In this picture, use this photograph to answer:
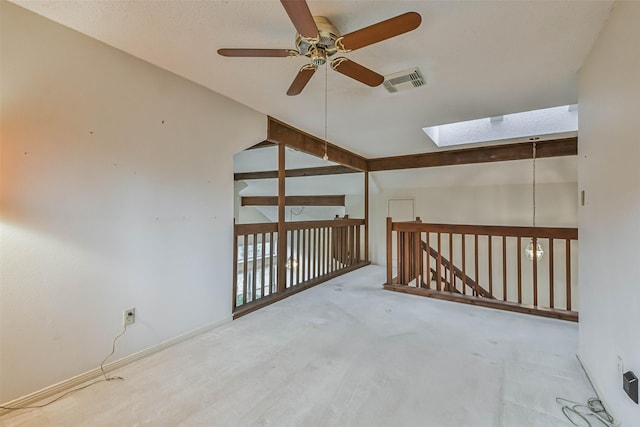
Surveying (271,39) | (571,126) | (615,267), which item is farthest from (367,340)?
(571,126)

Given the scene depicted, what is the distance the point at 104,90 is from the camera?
195 cm

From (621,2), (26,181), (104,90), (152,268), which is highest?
(621,2)

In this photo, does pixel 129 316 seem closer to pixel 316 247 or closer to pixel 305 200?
pixel 316 247

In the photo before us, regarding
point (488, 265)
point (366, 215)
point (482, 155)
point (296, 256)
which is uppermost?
point (482, 155)

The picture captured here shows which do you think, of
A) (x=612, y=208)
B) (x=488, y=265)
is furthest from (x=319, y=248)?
(x=612, y=208)

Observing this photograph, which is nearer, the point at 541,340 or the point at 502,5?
the point at 502,5

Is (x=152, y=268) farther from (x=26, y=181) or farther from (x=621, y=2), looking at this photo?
(x=621, y=2)

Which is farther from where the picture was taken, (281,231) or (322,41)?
(281,231)

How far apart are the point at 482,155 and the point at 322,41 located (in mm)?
4054

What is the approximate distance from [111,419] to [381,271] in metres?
4.38

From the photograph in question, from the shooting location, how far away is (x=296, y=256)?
13.8 ft

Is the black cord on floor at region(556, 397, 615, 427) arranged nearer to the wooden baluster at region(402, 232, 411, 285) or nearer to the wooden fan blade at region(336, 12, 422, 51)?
the wooden fan blade at region(336, 12, 422, 51)

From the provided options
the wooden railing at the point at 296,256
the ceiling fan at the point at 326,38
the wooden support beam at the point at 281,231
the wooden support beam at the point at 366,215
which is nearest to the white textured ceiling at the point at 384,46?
the ceiling fan at the point at 326,38

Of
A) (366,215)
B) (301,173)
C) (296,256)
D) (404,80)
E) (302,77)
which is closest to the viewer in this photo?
(302,77)
